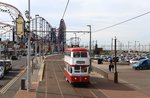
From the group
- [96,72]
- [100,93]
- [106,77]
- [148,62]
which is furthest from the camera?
[148,62]

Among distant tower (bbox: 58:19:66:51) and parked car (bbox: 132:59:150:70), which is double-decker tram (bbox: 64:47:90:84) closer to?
parked car (bbox: 132:59:150:70)

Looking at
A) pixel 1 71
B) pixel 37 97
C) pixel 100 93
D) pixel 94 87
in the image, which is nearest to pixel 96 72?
pixel 1 71

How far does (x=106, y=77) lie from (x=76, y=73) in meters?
11.6

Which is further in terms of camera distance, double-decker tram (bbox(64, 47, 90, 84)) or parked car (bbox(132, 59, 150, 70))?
parked car (bbox(132, 59, 150, 70))

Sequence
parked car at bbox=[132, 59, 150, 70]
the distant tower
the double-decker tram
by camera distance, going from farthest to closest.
Answer: the distant tower < parked car at bbox=[132, 59, 150, 70] < the double-decker tram

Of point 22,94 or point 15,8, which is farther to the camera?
point 15,8

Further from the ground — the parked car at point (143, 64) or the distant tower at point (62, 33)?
the distant tower at point (62, 33)

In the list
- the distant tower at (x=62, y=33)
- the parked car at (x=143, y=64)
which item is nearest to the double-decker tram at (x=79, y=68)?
the parked car at (x=143, y=64)

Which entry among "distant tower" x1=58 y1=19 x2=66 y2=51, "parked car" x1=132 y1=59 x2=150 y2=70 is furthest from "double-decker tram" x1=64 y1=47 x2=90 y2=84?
"distant tower" x1=58 y1=19 x2=66 y2=51

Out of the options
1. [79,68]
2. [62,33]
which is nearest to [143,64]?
[79,68]

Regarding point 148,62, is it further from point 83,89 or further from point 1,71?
point 83,89

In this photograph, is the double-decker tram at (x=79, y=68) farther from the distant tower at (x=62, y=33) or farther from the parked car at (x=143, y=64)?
the distant tower at (x=62, y=33)

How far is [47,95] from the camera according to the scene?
115 feet

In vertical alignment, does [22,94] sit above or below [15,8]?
below
